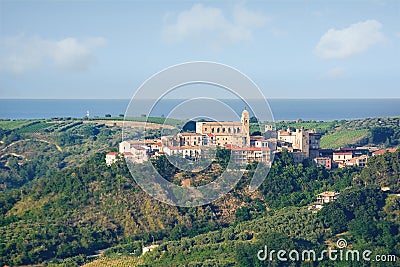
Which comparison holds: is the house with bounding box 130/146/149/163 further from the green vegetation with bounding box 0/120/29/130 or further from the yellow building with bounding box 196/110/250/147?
the green vegetation with bounding box 0/120/29/130

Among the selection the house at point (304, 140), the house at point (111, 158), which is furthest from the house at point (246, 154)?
the house at point (111, 158)

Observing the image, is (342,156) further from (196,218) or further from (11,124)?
(11,124)

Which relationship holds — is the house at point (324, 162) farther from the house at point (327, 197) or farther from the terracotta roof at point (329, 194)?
the house at point (327, 197)

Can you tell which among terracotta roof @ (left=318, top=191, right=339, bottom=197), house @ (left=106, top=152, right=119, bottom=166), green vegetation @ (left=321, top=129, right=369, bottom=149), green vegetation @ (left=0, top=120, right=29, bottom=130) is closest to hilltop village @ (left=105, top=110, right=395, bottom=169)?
house @ (left=106, top=152, right=119, bottom=166)

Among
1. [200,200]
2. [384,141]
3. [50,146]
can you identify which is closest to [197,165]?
[200,200]

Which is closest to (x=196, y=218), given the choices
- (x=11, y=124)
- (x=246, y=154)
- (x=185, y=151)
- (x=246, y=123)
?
(x=185, y=151)

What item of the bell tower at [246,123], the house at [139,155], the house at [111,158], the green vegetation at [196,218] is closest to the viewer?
the green vegetation at [196,218]

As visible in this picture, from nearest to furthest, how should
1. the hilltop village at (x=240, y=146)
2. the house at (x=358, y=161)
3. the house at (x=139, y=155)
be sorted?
the house at (x=139, y=155) < the hilltop village at (x=240, y=146) < the house at (x=358, y=161)
